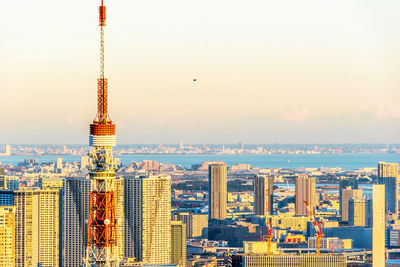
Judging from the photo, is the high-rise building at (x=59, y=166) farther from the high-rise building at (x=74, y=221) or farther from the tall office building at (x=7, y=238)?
the tall office building at (x=7, y=238)

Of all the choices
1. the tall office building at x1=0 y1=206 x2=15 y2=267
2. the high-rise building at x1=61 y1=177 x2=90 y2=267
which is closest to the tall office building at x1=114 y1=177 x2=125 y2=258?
the high-rise building at x1=61 y1=177 x2=90 y2=267

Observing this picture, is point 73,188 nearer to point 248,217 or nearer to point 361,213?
point 361,213

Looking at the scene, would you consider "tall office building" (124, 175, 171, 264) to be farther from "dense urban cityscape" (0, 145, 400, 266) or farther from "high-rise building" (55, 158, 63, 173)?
"high-rise building" (55, 158, 63, 173)

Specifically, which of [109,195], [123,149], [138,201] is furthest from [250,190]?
[109,195]

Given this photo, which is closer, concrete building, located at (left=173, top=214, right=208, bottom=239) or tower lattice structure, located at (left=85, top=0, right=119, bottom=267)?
tower lattice structure, located at (left=85, top=0, right=119, bottom=267)

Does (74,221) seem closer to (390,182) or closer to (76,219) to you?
(76,219)

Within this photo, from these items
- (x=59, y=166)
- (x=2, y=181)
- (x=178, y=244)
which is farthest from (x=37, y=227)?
(x=59, y=166)
